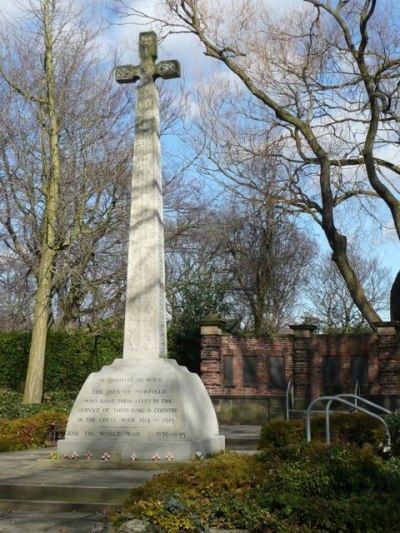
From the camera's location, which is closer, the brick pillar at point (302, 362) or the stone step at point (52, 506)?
the stone step at point (52, 506)

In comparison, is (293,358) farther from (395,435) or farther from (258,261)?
(395,435)

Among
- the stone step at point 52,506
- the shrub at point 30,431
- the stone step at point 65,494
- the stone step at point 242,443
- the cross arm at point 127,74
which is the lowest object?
the stone step at point 52,506

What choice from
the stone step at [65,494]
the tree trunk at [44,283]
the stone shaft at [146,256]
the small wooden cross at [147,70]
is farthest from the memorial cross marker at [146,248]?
the tree trunk at [44,283]

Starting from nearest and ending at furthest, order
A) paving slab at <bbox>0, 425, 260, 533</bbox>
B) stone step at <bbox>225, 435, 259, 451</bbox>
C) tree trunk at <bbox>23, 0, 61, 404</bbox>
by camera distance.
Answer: paving slab at <bbox>0, 425, 260, 533</bbox> < stone step at <bbox>225, 435, 259, 451</bbox> < tree trunk at <bbox>23, 0, 61, 404</bbox>

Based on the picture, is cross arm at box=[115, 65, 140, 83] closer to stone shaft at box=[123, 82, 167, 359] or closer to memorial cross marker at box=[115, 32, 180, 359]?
memorial cross marker at box=[115, 32, 180, 359]

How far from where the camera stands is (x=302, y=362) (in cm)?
2477

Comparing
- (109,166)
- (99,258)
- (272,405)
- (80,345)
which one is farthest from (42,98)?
(272,405)

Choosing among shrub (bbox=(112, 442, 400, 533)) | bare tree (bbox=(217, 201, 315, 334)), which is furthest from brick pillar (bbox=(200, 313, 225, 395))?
shrub (bbox=(112, 442, 400, 533))

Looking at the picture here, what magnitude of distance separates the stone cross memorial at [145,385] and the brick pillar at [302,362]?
14.4m

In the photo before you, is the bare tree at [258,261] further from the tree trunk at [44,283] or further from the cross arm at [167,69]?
the cross arm at [167,69]

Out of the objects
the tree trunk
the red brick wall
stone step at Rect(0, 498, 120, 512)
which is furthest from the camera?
the red brick wall

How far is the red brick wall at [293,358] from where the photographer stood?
80.3 ft

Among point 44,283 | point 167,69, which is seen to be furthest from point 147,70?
point 44,283

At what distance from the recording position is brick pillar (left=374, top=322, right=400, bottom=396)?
76.1ft
